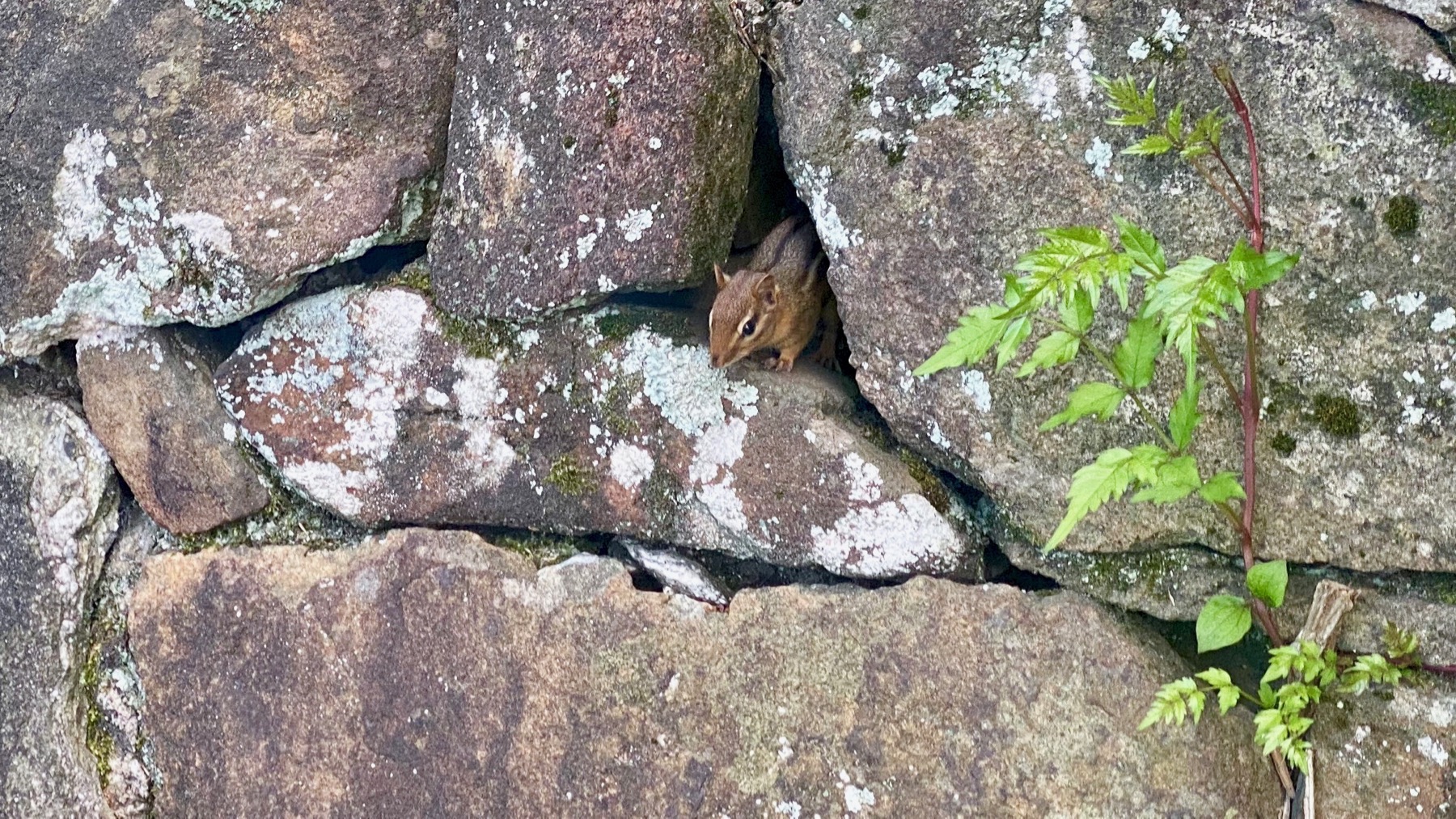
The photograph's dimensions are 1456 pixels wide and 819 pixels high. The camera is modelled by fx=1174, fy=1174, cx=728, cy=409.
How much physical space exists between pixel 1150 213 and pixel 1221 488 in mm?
525

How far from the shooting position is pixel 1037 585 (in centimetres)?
253

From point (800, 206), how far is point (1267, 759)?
1568 mm

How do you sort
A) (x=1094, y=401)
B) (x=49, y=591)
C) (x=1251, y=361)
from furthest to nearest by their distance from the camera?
(x=49, y=591) < (x=1251, y=361) < (x=1094, y=401)

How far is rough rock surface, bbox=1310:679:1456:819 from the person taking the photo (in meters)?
2.11

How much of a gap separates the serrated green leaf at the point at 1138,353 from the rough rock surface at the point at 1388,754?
0.77 meters

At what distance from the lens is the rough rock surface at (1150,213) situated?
201cm

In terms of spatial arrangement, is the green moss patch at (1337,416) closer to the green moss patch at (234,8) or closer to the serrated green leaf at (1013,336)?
the serrated green leaf at (1013,336)

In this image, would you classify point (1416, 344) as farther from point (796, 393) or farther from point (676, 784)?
point (676, 784)

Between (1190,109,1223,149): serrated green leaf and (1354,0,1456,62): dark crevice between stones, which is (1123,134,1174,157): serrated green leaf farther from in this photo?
(1354,0,1456,62): dark crevice between stones

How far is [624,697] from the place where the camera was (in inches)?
101

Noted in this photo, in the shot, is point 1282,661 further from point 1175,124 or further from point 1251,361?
point 1175,124

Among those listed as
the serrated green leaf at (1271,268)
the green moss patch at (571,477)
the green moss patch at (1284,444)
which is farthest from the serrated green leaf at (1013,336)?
the green moss patch at (571,477)

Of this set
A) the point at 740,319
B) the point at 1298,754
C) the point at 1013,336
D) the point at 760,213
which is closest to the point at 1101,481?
the point at 1013,336

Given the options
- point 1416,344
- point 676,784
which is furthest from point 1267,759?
point 676,784
